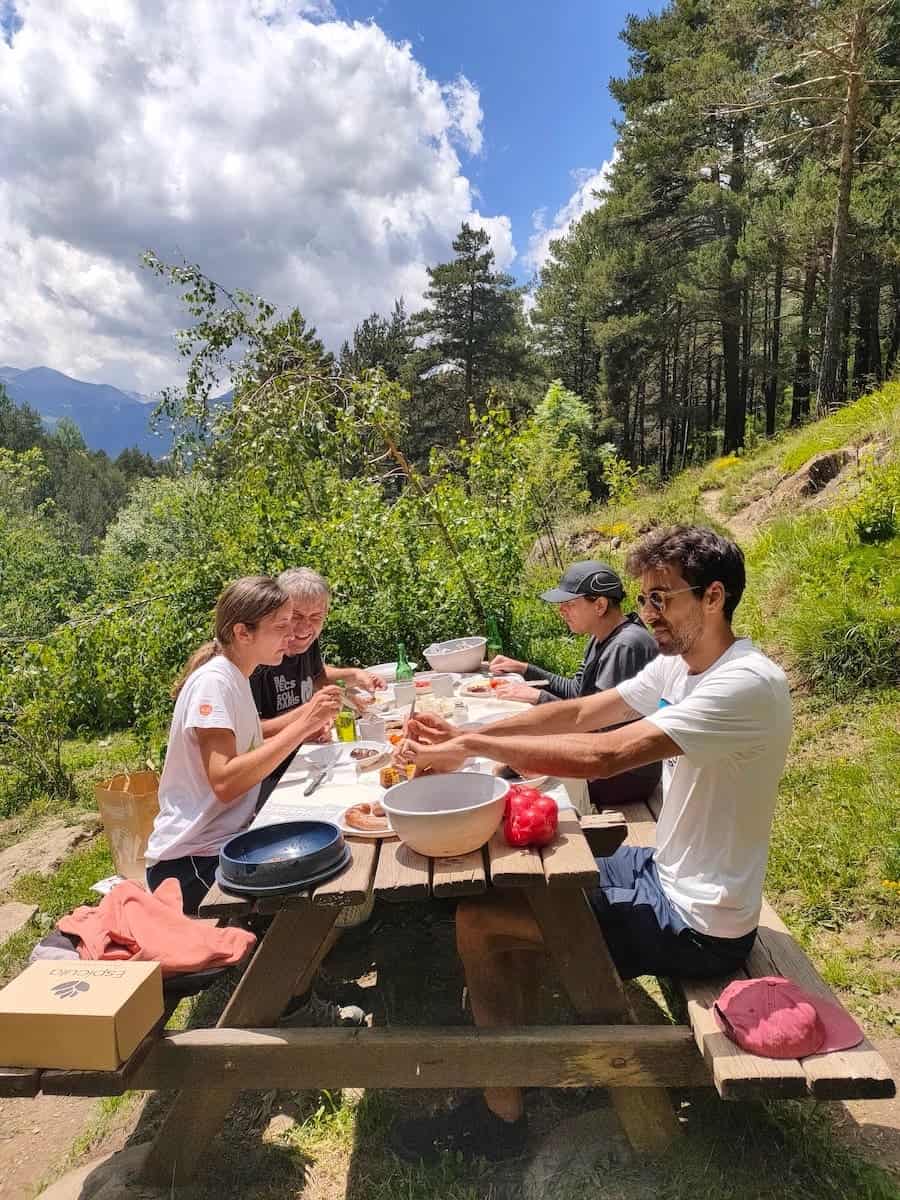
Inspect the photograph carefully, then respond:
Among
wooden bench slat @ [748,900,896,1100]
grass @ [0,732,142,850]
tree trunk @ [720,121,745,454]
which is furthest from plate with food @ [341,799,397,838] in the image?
tree trunk @ [720,121,745,454]

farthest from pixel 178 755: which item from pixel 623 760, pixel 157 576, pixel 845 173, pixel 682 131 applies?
pixel 682 131

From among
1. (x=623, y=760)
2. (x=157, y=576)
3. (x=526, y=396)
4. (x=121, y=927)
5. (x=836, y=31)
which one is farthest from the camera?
(x=526, y=396)

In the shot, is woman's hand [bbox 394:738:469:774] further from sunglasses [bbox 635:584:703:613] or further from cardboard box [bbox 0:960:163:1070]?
cardboard box [bbox 0:960:163:1070]

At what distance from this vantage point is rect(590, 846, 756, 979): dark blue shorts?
2.05 m

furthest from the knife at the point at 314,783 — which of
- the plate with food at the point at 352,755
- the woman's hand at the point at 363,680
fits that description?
the woman's hand at the point at 363,680

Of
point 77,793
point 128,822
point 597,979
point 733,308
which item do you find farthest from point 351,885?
point 733,308

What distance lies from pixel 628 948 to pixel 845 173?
1443 cm

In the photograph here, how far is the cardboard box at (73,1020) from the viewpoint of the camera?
5.73 ft

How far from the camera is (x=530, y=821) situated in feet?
6.70

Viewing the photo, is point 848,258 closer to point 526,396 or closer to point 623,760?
point 526,396

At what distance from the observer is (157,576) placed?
571 cm

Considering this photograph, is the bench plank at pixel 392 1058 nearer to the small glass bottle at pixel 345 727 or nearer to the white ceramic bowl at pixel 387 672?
the small glass bottle at pixel 345 727

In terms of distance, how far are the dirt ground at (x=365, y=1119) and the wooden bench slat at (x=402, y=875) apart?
3.02 ft

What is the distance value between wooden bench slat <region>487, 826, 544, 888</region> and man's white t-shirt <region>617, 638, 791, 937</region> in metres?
0.42
